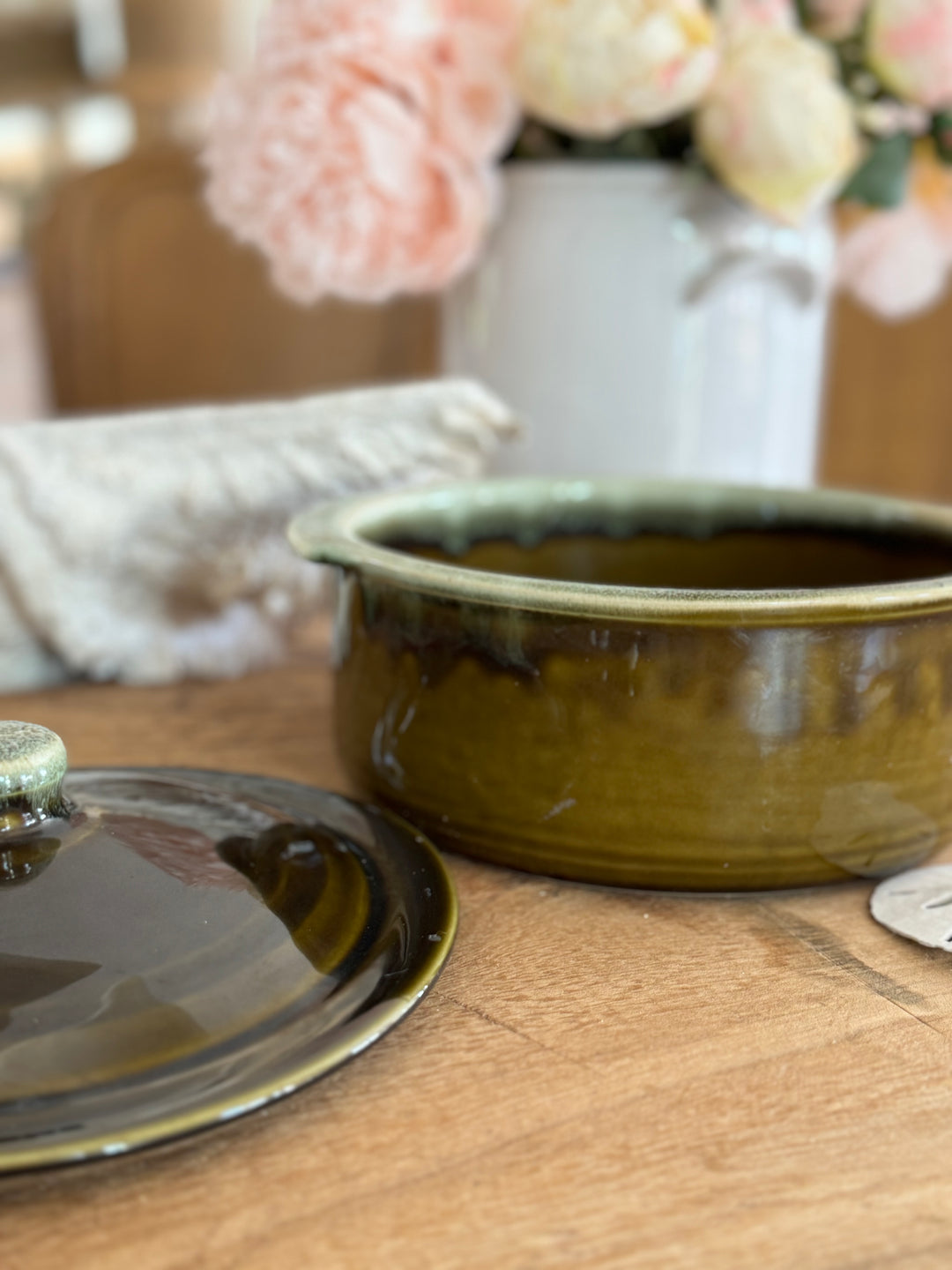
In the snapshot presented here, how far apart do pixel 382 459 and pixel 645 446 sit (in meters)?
0.13

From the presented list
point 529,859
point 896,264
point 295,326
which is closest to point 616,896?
point 529,859

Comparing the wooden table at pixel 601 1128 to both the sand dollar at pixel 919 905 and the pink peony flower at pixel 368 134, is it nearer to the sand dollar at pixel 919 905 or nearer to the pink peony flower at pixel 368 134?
the sand dollar at pixel 919 905

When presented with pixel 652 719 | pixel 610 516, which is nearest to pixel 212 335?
pixel 610 516

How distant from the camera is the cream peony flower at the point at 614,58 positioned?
0.45 metres

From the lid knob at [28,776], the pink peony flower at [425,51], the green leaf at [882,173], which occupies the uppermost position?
the pink peony flower at [425,51]

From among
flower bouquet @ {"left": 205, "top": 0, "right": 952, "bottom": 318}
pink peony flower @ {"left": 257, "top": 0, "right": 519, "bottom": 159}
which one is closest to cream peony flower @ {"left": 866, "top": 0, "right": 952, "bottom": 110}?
flower bouquet @ {"left": 205, "top": 0, "right": 952, "bottom": 318}

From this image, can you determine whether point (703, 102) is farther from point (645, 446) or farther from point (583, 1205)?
point (583, 1205)

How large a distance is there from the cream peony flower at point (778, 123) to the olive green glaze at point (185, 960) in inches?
12.5

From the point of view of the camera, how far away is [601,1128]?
0.23 metres

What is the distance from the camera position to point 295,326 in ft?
3.28

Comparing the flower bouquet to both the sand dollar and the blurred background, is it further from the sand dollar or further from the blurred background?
the blurred background

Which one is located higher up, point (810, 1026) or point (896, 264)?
point (896, 264)

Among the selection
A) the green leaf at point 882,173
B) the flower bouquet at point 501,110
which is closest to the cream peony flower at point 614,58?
the flower bouquet at point 501,110

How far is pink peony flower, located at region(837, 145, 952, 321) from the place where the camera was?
59cm
